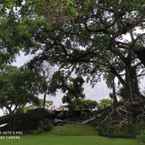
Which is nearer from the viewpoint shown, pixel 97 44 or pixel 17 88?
pixel 97 44

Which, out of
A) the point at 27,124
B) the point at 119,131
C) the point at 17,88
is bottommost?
the point at 119,131

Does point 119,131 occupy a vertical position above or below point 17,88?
below

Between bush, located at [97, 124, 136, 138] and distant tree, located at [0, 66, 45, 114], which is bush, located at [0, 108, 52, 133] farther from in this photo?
bush, located at [97, 124, 136, 138]

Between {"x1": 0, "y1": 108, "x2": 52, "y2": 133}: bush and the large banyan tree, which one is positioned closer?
the large banyan tree

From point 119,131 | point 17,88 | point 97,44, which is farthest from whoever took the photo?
point 17,88

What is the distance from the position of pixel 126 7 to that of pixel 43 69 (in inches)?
368

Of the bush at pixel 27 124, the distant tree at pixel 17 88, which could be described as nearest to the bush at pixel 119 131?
the bush at pixel 27 124

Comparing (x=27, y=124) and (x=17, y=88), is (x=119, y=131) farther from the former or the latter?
(x=17, y=88)

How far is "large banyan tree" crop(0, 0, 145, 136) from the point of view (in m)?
20.7

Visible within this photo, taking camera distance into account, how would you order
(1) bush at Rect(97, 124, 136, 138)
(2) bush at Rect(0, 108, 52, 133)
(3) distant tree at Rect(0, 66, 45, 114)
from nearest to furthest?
(1) bush at Rect(97, 124, 136, 138) → (2) bush at Rect(0, 108, 52, 133) → (3) distant tree at Rect(0, 66, 45, 114)

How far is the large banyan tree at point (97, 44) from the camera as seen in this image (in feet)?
67.8

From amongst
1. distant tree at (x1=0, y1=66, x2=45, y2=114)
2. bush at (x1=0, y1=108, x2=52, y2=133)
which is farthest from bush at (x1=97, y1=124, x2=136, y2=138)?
distant tree at (x1=0, y1=66, x2=45, y2=114)

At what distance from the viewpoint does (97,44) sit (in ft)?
73.6

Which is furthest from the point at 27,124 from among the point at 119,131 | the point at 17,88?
the point at 119,131
